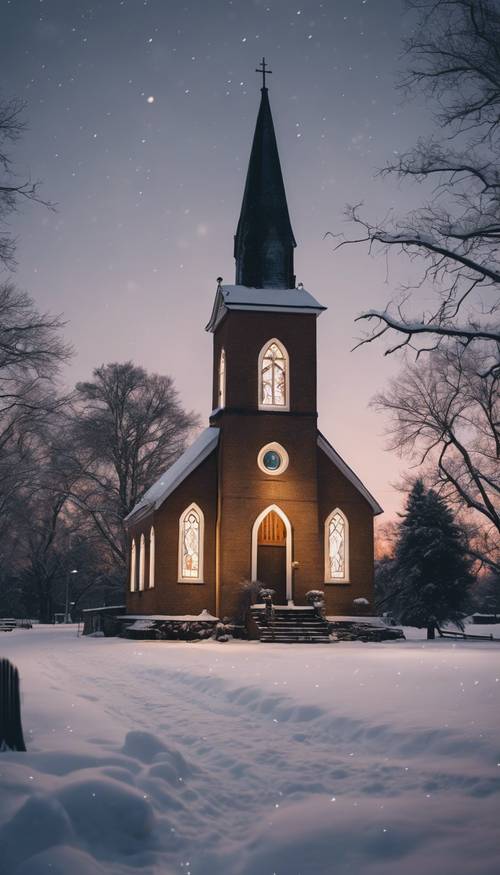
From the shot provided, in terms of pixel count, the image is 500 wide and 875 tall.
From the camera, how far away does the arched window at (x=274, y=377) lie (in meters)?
31.8

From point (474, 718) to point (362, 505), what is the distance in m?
23.4

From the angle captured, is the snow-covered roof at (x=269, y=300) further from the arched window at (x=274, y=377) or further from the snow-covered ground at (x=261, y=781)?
the snow-covered ground at (x=261, y=781)

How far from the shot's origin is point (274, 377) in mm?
31938

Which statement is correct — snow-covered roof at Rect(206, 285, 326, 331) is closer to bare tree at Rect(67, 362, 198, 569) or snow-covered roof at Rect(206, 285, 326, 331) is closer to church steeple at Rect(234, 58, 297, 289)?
church steeple at Rect(234, 58, 297, 289)

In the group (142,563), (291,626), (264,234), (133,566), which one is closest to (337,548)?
(291,626)

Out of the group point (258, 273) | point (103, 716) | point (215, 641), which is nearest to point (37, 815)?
point (103, 716)

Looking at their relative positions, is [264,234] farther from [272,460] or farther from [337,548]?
[337,548]

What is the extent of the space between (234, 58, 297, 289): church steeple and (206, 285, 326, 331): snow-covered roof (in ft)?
2.07

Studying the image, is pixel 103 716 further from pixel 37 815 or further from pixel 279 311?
pixel 279 311

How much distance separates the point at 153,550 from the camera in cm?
3133

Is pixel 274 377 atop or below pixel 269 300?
below

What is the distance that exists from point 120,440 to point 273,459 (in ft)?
52.1

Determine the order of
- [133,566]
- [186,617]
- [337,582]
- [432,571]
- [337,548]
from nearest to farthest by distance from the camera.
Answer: [186,617] < [337,582] < [337,548] < [432,571] < [133,566]

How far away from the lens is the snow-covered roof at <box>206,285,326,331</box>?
31.5 m
